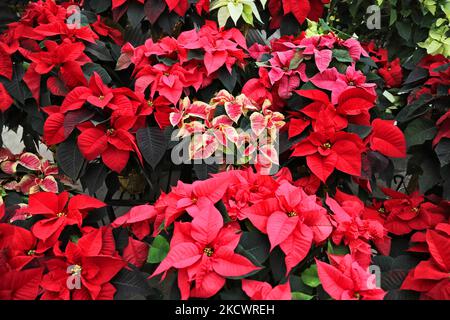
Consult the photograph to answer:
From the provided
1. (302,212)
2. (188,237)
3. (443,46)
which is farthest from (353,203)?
(443,46)

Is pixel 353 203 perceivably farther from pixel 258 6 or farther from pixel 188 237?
pixel 258 6

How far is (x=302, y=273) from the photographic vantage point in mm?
924

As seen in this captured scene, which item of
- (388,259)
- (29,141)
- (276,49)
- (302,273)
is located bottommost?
(29,141)

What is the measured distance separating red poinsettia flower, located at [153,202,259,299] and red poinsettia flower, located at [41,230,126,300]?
148mm

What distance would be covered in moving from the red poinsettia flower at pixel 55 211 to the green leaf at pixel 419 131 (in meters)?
0.77

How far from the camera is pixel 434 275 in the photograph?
971 millimetres

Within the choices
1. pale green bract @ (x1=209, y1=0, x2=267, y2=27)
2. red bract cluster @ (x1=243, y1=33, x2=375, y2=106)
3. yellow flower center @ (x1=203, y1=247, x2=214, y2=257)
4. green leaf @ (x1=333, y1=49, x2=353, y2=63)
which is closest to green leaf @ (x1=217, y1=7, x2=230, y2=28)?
pale green bract @ (x1=209, y1=0, x2=267, y2=27)

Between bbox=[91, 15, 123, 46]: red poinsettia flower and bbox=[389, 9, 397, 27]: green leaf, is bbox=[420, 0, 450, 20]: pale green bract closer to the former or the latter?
bbox=[389, 9, 397, 27]: green leaf

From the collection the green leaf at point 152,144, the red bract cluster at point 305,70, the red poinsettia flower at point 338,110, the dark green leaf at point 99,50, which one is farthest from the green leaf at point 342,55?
the dark green leaf at point 99,50

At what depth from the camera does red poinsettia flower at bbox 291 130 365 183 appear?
3.70ft

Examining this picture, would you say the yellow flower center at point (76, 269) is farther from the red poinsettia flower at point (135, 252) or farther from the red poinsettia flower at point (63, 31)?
the red poinsettia flower at point (63, 31)

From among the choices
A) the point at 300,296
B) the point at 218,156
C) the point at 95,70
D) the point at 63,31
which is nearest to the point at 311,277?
the point at 300,296

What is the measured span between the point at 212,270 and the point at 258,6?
973 millimetres

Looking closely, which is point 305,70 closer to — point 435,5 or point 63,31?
point 63,31
